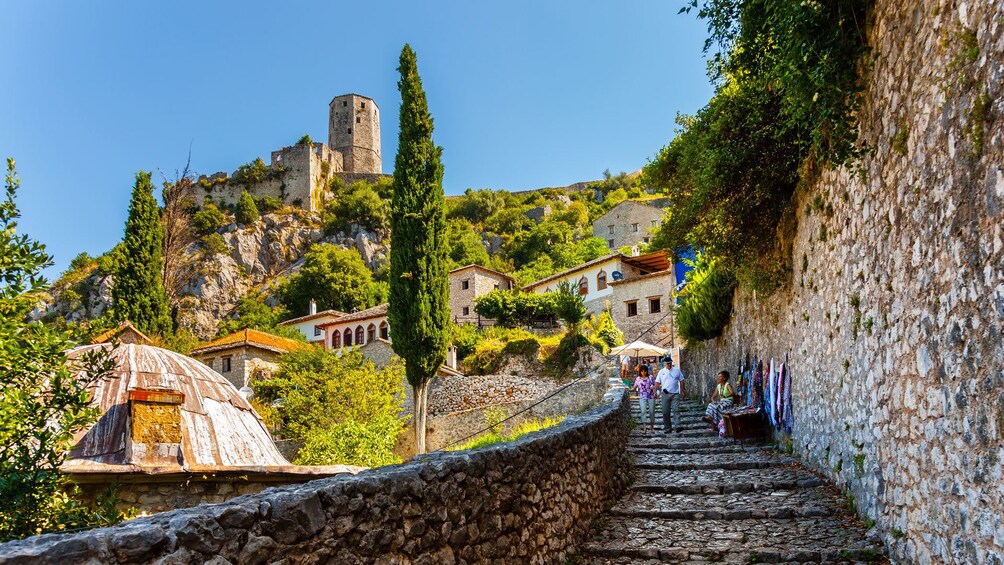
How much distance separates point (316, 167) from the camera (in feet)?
297

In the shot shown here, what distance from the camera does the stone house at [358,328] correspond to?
1927 inches

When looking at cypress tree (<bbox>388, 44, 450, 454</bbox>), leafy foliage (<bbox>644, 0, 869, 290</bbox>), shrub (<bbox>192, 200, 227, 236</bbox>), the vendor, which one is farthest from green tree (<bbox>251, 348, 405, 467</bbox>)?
shrub (<bbox>192, 200, 227, 236</bbox>)

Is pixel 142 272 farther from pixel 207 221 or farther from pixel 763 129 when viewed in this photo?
pixel 207 221

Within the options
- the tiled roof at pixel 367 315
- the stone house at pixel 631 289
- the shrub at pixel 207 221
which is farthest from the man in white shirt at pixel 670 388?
the shrub at pixel 207 221

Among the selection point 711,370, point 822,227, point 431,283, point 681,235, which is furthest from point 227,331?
point 822,227

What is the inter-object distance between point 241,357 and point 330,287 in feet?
86.6

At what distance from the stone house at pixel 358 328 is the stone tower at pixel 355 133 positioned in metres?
51.2

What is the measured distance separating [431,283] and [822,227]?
760 inches

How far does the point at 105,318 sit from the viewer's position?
7430 millimetres

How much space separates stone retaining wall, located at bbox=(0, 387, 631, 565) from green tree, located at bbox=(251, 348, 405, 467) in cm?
2009

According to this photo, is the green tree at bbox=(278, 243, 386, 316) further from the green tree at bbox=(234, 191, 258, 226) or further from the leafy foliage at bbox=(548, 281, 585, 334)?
the leafy foliage at bbox=(548, 281, 585, 334)

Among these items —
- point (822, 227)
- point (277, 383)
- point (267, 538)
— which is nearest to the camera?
point (267, 538)

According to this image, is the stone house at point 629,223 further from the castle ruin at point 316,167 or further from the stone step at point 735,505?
the stone step at point 735,505

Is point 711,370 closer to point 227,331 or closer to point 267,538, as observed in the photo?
point 267,538
